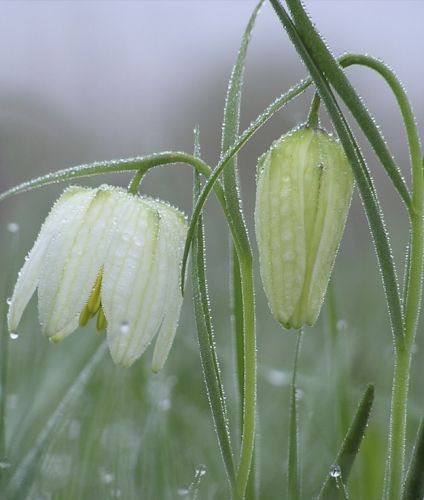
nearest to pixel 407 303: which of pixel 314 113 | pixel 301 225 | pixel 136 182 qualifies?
pixel 301 225

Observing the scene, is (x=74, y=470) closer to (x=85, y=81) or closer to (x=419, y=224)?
(x=419, y=224)

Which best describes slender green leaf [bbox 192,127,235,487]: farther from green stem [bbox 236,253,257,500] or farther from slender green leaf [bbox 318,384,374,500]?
slender green leaf [bbox 318,384,374,500]

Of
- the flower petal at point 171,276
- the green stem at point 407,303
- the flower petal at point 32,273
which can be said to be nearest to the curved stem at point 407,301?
the green stem at point 407,303

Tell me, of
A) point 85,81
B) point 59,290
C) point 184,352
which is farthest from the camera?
point 85,81

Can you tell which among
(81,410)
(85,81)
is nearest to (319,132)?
(81,410)

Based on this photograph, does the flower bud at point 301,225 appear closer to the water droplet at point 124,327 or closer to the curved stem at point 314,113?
the curved stem at point 314,113

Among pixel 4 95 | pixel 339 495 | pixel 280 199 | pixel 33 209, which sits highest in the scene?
pixel 4 95

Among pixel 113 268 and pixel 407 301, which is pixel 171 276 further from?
pixel 407 301

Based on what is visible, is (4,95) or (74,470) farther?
(4,95)
